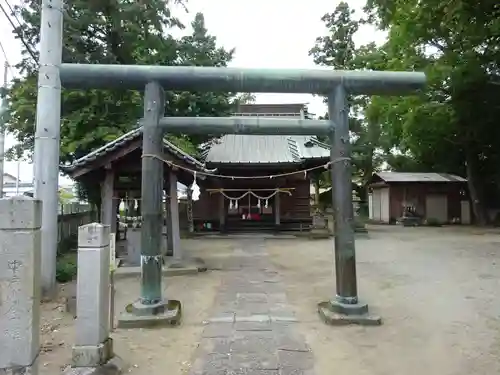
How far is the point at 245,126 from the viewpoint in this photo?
21.7 ft

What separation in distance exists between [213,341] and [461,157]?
2708 cm

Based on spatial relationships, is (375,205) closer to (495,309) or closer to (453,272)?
(453,272)

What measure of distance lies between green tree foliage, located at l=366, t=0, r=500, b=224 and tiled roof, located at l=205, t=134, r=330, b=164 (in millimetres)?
4770

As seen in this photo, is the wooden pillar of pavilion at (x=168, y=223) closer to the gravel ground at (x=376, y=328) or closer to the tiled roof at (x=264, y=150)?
the gravel ground at (x=376, y=328)

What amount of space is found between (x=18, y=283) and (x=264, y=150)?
1685 centimetres

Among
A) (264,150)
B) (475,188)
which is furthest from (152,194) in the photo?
(475,188)

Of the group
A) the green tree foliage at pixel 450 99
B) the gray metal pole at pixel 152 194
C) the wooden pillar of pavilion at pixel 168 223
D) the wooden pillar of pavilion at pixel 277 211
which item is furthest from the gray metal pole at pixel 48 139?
the wooden pillar of pavilion at pixel 277 211

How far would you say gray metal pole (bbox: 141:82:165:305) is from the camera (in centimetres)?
628

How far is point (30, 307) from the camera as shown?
Answer: 3.25 metres

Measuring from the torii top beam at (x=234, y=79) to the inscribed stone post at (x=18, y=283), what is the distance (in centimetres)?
351

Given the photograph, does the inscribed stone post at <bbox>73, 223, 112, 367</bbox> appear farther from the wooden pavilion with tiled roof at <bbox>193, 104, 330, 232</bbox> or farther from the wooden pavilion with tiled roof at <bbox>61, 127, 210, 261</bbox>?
the wooden pavilion with tiled roof at <bbox>193, 104, 330, 232</bbox>

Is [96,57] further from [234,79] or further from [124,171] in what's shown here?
[234,79]

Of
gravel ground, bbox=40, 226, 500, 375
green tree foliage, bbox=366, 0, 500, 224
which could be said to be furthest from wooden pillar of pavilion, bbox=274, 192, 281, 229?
Answer: green tree foliage, bbox=366, 0, 500, 224

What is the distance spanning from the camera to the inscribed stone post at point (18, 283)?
318 centimetres
